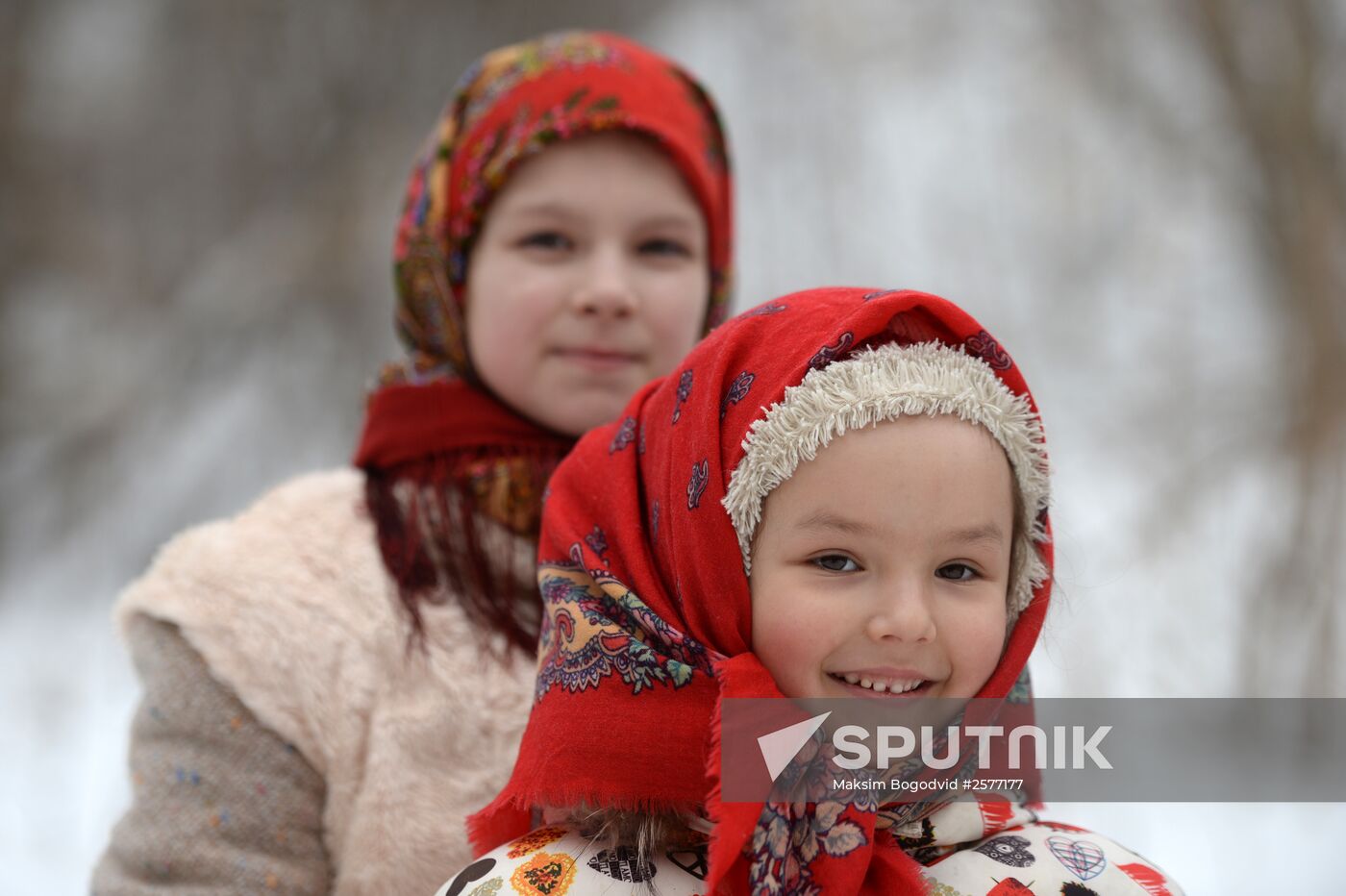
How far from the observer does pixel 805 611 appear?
1.10m

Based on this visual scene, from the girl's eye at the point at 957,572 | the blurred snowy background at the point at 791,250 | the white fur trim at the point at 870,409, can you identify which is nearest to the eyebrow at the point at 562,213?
the white fur trim at the point at 870,409

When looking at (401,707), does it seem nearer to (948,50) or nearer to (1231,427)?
(1231,427)

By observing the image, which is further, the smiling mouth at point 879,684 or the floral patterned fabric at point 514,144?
the floral patterned fabric at point 514,144

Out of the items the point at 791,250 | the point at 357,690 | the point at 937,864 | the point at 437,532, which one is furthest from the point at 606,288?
the point at 791,250

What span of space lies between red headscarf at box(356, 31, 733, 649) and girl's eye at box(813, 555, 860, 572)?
569 mm

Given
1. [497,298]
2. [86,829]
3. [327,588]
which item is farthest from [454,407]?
[86,829]

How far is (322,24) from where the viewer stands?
3.72 metres

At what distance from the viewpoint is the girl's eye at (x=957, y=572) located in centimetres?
115

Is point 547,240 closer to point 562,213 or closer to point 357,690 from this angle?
point 562,213

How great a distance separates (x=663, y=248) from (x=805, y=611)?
2.79 ft

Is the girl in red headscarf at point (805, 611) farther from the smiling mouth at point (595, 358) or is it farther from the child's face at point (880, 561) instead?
the smiling mouth at point (595, 358)

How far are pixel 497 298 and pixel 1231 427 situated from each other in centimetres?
232

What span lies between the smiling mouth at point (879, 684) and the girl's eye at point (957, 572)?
0.32 feet

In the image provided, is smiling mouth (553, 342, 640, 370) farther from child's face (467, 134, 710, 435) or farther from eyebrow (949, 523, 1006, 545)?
eyebrow (949, 523, 1006, 545)
